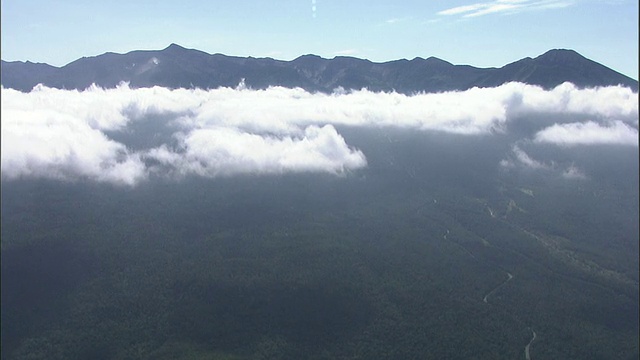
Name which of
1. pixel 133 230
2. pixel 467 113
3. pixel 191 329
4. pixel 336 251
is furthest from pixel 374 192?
pixel 467 113

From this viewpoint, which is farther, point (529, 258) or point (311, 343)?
point (529, 258)

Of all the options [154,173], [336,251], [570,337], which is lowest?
[570,337]

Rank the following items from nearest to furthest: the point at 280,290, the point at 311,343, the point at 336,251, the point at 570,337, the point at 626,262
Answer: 1. the point at 311,343
2. the point at 570,337
3. the point at 280,290
4. the point at 336,251
5. the point at 626,262

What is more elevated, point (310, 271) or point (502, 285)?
point (310, 271)

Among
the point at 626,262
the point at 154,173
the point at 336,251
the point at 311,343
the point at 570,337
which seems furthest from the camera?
the point at 154,173

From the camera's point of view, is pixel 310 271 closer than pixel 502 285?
Yes

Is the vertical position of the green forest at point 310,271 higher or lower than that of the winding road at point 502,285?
higher

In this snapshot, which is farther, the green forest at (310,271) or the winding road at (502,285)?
the winding road at (502,285)

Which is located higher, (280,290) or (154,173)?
(154,173)

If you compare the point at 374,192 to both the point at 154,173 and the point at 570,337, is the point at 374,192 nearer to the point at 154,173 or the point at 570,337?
the point at 154,173

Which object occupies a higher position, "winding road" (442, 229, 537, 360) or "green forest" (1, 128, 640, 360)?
"green forest" (1, 128, 640, 360)

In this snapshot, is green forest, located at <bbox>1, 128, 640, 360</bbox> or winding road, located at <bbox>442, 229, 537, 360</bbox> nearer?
green forest, located at <bbox>1, 128, 640, 360</bbox>
